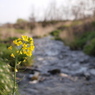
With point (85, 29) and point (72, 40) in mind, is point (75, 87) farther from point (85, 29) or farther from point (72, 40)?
point (85, 29)

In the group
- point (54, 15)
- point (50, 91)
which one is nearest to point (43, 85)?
point (50, 91)

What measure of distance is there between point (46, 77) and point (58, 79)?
1.03 ft

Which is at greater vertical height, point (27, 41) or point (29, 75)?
point (27, 41)

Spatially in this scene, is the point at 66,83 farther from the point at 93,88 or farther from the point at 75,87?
the point at 93,88

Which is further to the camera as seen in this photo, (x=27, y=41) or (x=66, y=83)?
(x=66, y=83)

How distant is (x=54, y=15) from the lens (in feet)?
143

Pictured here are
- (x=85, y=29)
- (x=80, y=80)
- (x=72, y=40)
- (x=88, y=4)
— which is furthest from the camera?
(x=88, y=4)

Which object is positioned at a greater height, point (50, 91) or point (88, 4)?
point (88, 4)

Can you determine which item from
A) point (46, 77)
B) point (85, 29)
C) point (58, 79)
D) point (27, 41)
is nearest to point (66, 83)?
point (58, 79)

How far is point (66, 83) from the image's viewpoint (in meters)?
4.12

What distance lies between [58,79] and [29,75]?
2.25ft

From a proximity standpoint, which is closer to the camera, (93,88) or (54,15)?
(93,88)

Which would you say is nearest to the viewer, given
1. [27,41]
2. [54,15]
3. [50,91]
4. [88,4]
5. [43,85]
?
[27,41]

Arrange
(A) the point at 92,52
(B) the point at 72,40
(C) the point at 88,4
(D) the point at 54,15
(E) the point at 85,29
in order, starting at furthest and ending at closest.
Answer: (D) the point at 54,15 → (C) the point at 88,4 → (E) the point at 85,29 → (B) the point at 72,40 → (A) the point at 92,52
